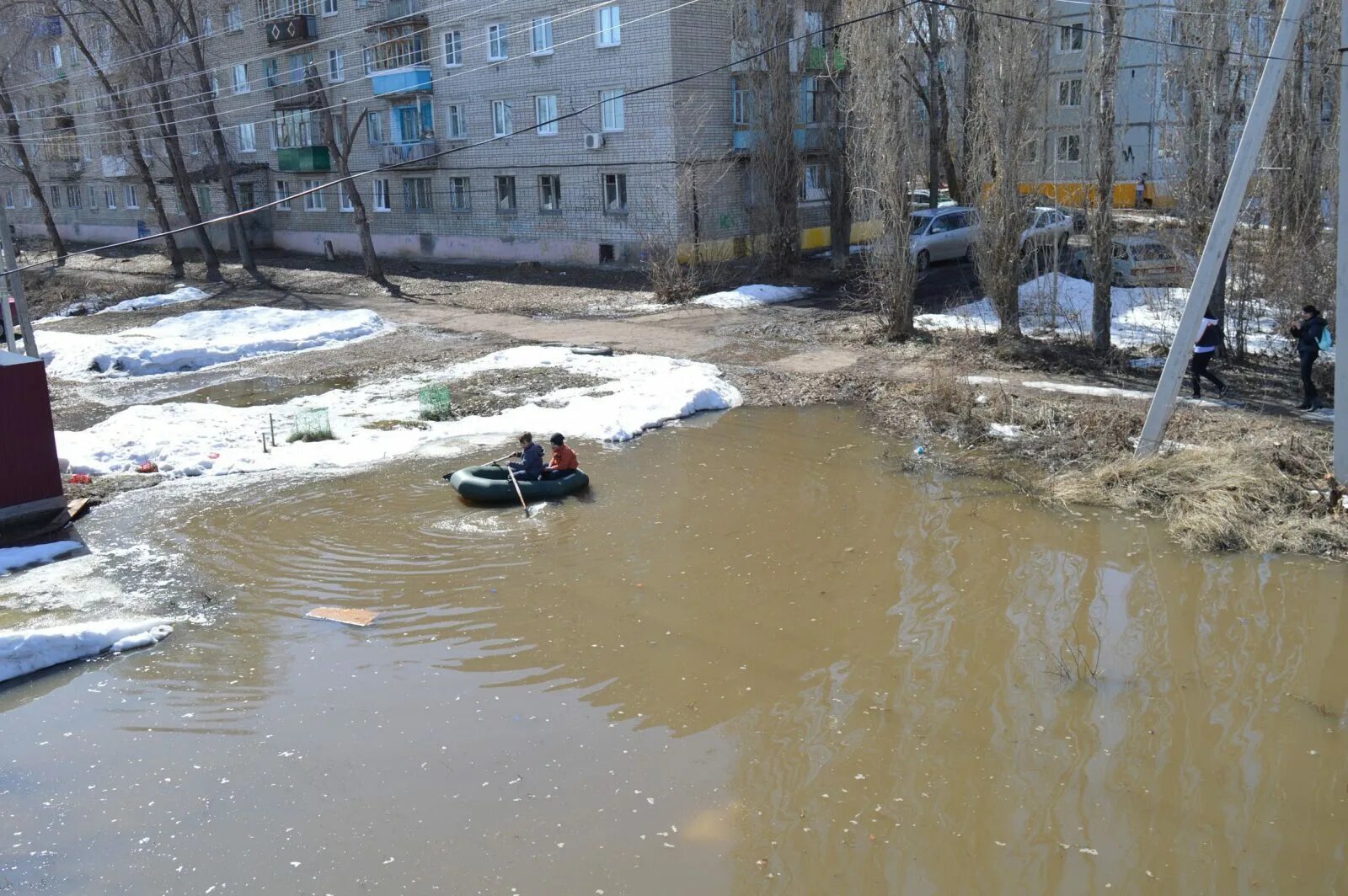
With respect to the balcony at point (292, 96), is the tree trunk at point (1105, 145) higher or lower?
lower

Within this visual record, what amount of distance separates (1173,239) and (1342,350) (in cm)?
631

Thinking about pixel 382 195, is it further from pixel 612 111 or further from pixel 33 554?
pixel 33 554

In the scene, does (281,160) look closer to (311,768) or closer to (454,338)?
(454,338)

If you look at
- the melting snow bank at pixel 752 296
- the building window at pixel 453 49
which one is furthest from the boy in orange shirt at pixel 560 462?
the building window at pixel 453 49

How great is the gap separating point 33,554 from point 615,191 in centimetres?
2310

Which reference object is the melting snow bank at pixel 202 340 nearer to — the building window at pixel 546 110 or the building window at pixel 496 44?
the building window at pixel 546 110

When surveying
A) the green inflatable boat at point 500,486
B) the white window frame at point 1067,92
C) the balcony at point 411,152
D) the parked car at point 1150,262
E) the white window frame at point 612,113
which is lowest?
the green inflatable boat at point 500,486

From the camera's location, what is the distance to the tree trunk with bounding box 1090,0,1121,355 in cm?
1722

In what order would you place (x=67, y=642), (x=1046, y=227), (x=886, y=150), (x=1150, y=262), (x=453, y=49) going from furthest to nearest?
1. (x=453, y=49)
2. (x=886, y=150)
3. (x=1046, y=227)
4. (x=1150, y=262)
5. (x=67, y=642)

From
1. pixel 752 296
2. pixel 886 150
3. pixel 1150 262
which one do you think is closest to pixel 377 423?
pixel 886 150

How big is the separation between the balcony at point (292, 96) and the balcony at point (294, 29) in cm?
157

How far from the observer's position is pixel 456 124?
3669 cm

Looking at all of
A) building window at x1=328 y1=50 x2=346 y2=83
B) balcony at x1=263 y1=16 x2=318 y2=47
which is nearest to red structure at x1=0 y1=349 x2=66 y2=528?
building window at x1=328 y1=50 x2=346 y2=83

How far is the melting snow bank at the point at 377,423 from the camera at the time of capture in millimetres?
15008
